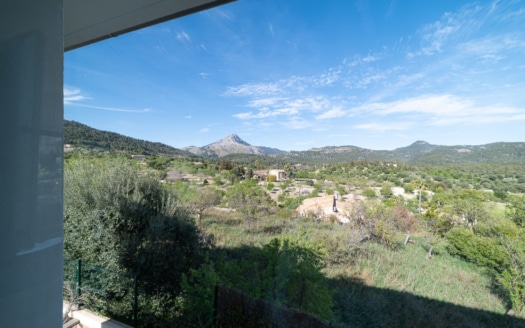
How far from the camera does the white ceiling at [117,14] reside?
29.1 inches

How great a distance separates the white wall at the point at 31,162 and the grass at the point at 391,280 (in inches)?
101

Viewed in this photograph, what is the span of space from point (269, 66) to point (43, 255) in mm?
3257

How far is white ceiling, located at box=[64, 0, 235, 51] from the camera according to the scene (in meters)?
0.74

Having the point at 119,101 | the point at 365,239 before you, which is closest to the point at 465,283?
the point at 365,239

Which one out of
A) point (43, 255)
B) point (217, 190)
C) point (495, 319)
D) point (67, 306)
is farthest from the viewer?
point (217, 190)

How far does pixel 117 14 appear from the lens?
32.9 inches

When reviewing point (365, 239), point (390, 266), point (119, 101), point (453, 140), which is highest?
point (119, 101)

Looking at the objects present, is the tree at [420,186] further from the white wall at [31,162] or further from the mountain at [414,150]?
the white wall at [31,162]

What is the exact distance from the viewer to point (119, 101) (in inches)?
149

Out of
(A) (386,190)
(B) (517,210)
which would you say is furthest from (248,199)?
(B) (517,210)

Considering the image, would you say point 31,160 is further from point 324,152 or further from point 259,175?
point 324,152

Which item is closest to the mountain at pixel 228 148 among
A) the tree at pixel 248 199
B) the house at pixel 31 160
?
the tree at pixel 248 199

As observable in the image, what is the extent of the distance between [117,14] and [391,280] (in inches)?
164

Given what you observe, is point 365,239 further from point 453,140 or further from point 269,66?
point 269,66
